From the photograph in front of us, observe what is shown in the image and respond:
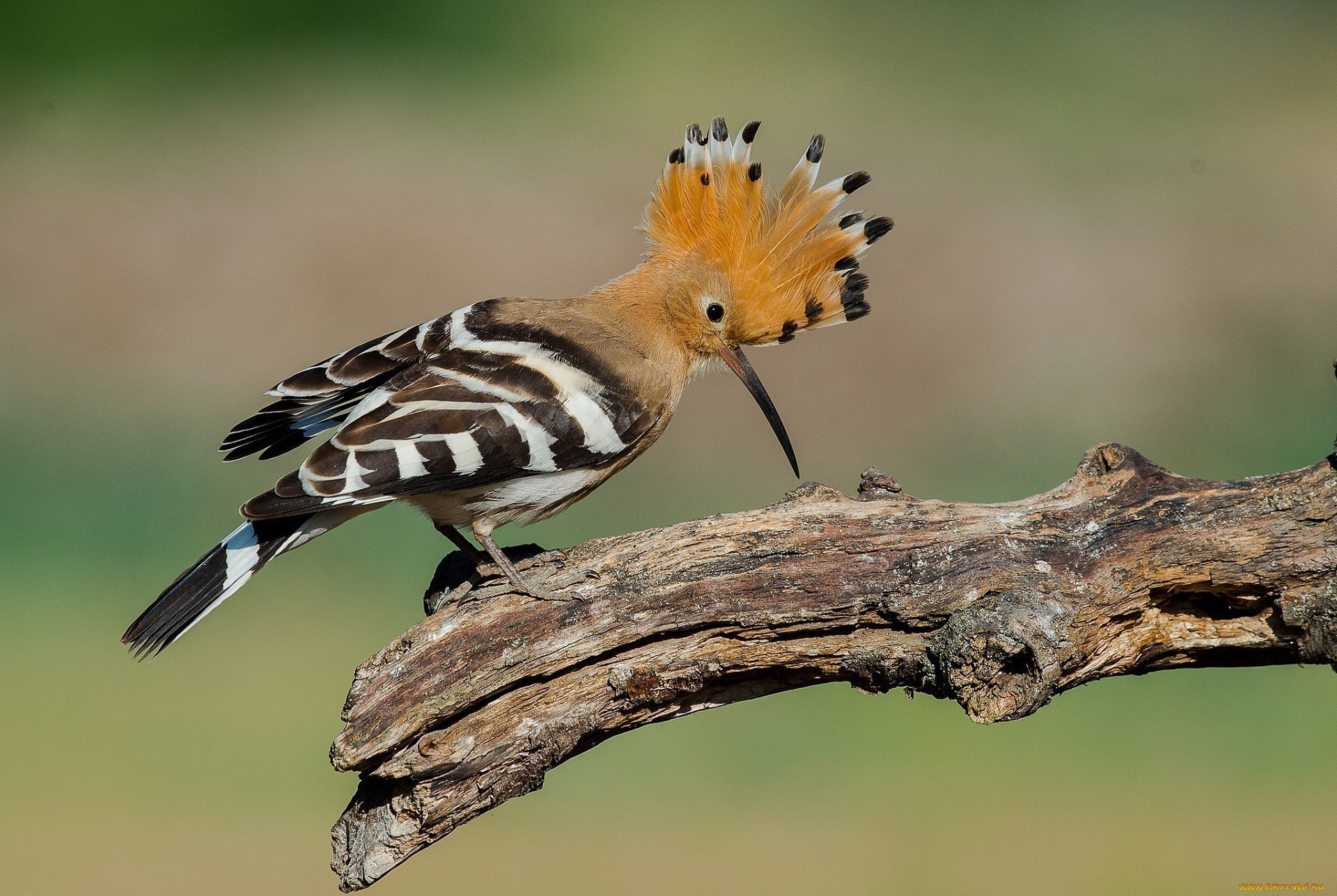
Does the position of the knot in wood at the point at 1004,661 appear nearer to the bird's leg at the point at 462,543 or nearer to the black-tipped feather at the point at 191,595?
the bird's leg at the point at 462,543

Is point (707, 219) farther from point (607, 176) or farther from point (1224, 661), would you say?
point (607, 176)

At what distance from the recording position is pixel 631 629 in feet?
8.16

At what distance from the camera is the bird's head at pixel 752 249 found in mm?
3176

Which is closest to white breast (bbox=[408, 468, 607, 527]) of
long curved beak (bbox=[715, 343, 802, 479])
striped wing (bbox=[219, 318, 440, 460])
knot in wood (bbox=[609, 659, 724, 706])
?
striped wing (bbox=[219, 318, 440, 460])

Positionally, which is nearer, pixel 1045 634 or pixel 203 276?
pixel 1045 634

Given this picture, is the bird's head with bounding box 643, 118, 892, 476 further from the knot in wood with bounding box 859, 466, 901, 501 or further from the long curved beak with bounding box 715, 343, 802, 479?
the knot in wood with bounding box 859, 466, 901, 501

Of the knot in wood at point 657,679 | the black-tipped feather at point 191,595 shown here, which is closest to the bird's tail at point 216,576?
the black-tipped feather at point 191,595

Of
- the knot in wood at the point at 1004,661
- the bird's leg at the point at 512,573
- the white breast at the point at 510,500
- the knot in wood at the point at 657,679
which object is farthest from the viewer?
the white breast at the point at 510,500

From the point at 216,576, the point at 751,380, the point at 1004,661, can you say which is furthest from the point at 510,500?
the point at 1004,661

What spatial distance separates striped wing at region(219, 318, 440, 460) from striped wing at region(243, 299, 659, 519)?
0.04 metres

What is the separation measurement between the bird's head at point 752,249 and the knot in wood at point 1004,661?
1105mm

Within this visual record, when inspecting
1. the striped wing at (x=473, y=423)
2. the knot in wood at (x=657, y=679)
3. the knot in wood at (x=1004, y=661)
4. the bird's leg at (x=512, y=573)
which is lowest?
the knot in wood at (x=1004, y=661)

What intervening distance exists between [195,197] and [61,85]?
2.54 m

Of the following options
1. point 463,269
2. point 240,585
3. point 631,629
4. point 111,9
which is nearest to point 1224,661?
point 631,629
